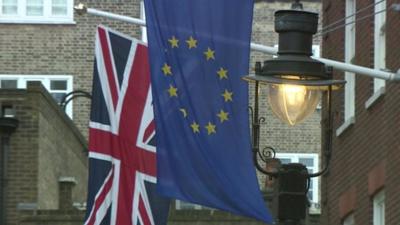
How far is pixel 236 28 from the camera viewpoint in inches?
674

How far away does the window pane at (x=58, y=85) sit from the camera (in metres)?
54.0

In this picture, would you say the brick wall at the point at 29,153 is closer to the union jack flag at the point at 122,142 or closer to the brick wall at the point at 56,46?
the union jack flag at the point at 122,142

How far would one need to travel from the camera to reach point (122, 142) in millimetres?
22438

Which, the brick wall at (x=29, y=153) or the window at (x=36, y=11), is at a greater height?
the window at (x=36, y=11)

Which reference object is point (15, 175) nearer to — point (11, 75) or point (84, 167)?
point (84, 167)

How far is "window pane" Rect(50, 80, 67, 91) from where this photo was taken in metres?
54.0

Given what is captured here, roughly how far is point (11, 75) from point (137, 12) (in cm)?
428

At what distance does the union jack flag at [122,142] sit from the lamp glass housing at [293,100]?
8.07 meters

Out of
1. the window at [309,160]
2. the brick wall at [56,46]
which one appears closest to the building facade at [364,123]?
the window at [309,160]

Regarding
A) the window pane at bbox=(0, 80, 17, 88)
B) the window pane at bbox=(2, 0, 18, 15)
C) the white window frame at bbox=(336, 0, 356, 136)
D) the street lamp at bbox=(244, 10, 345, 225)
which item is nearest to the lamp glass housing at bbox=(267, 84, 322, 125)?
the street lamp at bbox=(244, 10, 345, 225)

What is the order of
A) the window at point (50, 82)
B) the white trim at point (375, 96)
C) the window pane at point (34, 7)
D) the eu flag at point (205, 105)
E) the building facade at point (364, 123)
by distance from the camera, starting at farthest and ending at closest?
the window pane at point (34, 7)
the window at point (50, 82)
the white trim at point (375, 96)
the building facade at point (364, 123)
the eu flag at point (205, 105)

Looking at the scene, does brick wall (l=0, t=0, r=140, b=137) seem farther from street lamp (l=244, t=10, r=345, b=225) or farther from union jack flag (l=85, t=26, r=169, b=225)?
street lamp (l=244, t=10, r=345, b=225)

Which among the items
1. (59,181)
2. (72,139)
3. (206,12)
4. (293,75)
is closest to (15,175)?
(59,181)

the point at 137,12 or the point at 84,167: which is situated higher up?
the point at 137,12
